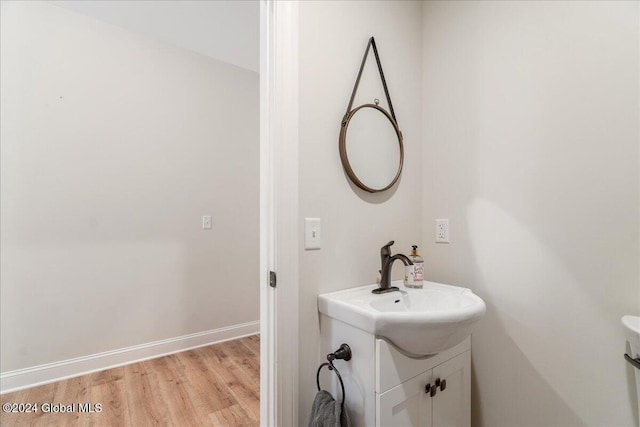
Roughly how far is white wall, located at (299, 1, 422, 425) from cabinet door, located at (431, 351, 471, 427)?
0.44 m

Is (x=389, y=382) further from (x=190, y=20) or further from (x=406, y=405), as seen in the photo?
(x=190, y=20)

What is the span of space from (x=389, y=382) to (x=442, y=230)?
831mm

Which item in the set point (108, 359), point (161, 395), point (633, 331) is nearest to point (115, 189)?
point (108, 359)

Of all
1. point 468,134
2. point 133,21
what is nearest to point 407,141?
point 468,134

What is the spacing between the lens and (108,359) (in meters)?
2.19

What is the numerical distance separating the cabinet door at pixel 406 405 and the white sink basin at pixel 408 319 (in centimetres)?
13

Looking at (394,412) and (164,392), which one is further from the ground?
(394,412)

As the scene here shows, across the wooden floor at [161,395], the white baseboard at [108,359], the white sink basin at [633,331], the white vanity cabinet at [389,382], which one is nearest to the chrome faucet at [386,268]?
the white vanity cabinet at [389,382]

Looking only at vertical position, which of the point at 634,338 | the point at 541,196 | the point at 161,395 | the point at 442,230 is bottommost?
the point at 161,395

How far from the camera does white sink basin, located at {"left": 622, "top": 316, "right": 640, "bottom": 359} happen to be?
0.90 meters

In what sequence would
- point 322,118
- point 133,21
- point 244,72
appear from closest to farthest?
1. point 322,118
2. point 133,21
3. point 244,72

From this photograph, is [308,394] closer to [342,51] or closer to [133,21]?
[342,51]

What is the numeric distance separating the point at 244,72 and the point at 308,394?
110 inches

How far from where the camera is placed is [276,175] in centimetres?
106
